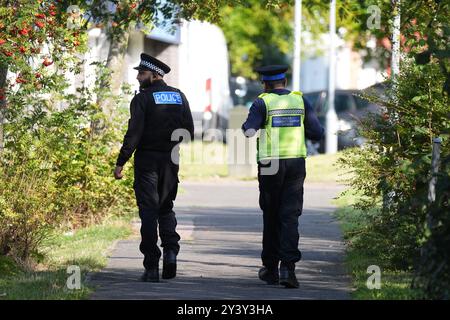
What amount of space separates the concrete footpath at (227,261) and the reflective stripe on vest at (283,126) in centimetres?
112

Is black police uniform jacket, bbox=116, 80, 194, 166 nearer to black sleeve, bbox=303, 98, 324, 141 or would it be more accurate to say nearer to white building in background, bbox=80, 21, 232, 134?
black sleeve, bbox=303, 98, 324, 141

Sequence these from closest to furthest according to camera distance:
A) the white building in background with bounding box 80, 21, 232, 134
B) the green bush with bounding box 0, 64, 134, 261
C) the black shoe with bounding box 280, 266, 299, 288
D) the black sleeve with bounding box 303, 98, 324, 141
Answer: the black shoe with bounding box 280, 266, 299, 288 < the black sleeve with bounding box 303, 98, 324, 141 < the green bush with bounding box 0, 64, 134, 261 < the white building in background with bounding box 80, 21, 232, 134

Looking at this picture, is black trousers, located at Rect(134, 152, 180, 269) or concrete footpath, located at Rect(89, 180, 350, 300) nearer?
concrete footpath, located at Rect(89, 180, 350, 300)

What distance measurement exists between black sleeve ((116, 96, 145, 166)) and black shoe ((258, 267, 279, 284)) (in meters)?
1.50

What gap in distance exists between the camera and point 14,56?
10.9m

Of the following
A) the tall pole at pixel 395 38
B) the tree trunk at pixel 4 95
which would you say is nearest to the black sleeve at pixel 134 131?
the tree trunk at pixel 4 95

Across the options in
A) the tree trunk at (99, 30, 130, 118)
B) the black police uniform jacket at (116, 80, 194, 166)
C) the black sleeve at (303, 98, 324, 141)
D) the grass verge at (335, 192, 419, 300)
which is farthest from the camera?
the tree trunk at (99, 30, 130, 118)

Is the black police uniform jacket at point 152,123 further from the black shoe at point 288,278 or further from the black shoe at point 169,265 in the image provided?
the black shoe at point 288,278

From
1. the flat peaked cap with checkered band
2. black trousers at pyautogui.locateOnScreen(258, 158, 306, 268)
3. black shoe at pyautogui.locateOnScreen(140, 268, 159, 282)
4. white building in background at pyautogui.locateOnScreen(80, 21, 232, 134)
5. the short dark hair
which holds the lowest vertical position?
black shoe at pyautogui.locateOnScreen(140, 268, 159, 282)

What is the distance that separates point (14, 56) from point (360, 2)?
30.4ft

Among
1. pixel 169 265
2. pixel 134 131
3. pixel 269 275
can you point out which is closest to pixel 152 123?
pixel 134 131

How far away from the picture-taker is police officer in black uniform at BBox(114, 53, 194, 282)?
1102cm

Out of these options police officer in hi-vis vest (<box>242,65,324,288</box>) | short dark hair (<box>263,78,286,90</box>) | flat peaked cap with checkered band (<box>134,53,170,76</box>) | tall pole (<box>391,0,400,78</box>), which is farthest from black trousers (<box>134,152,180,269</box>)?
tall pole (<box>391,0,400,78</box>)

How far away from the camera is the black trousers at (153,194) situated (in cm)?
1104
